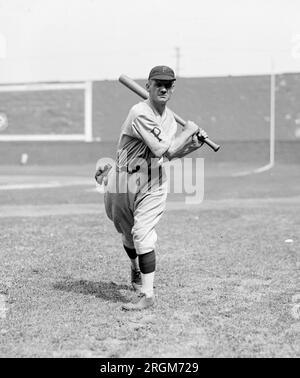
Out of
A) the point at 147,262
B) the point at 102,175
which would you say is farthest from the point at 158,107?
the point at 147,262

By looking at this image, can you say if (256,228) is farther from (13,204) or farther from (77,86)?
(77,86)

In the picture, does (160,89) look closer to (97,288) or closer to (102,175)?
(102,175)

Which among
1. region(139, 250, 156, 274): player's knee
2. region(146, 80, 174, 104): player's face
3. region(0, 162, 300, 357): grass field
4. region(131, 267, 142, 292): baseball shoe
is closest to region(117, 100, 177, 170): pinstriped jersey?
region(146, 80, 174, 104): player's face

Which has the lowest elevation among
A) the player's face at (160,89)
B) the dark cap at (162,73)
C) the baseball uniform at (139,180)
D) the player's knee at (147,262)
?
the player's knee at (147,262)

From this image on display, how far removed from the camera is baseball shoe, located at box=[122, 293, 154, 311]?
187 inches

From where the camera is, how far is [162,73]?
471cm

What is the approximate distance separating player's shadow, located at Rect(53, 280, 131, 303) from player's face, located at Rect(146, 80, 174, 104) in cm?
171

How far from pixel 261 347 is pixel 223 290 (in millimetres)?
1578

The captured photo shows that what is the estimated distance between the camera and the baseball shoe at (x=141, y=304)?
187 inches

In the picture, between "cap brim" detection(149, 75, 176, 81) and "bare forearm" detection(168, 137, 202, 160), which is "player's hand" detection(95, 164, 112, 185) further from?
"cap brim" detection(149, 75, 176, 81)

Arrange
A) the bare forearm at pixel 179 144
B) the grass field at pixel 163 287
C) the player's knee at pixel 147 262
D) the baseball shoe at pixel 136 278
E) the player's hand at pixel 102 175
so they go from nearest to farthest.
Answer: the grass field at pixel 163 287 → the bare forearm at pixel 179 144 → the player's knee at pixel 147 262 → the player's hand at pixel 102 175 → the baseball shoe at pixel 136 278

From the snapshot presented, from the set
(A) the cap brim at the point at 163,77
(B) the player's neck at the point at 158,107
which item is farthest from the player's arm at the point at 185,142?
(A) the cap brim at the point at 163,77

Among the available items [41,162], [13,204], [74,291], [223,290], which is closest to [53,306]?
[74,291]

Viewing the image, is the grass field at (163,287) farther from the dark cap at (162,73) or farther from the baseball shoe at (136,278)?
the dark cap at (162,73)
